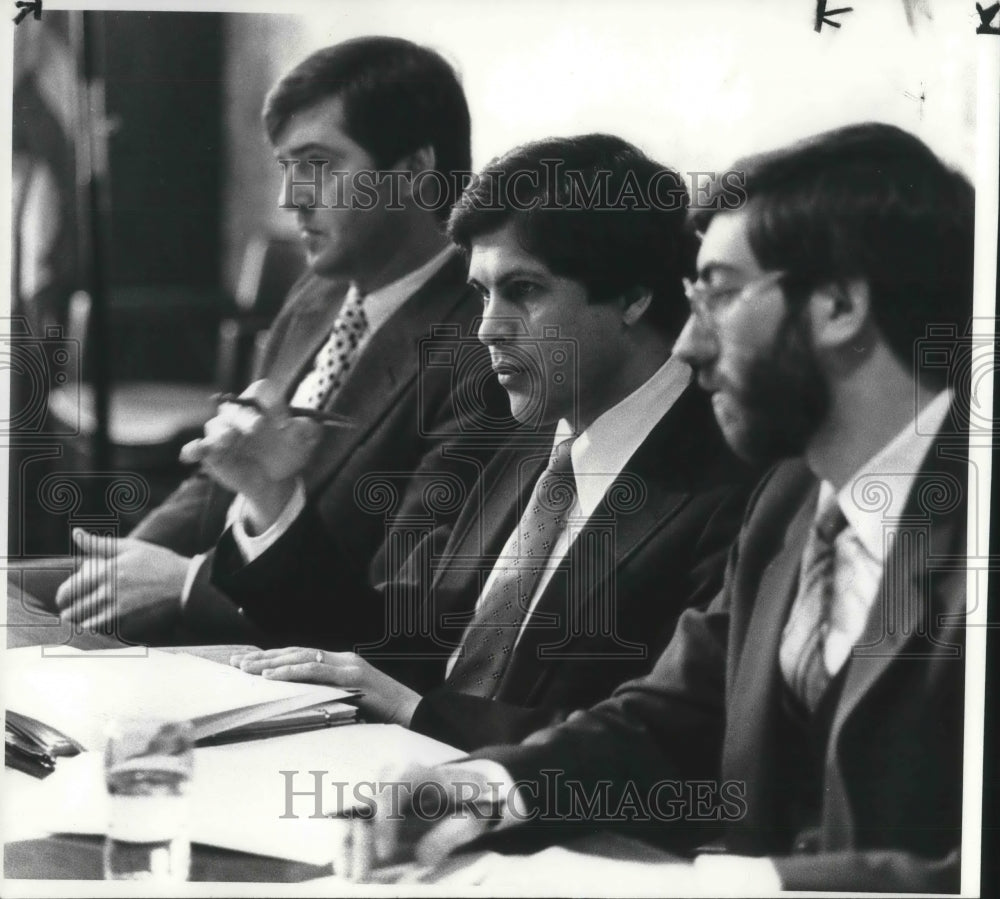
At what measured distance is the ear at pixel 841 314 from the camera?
99.4 inches

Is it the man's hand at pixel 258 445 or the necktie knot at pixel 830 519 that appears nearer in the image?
the necktie knot at pixel 830 519

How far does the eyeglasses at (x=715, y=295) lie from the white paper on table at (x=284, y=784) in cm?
100

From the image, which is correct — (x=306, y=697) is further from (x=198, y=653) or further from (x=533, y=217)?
(x=533, y=217)

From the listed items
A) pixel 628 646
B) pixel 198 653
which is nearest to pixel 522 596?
pixel 628 646

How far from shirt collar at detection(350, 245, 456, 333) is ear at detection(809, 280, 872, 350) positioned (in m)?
0.72

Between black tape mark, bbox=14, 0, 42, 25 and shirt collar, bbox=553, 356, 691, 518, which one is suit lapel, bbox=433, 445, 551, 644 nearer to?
shirt collar, bbox=553, 356, 691, 518

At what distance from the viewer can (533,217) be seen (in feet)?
8.52

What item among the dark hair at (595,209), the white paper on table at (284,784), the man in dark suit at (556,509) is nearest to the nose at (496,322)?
the man in dark suit at (556,509)

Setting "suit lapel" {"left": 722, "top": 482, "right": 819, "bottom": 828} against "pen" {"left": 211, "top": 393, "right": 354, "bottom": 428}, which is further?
"pen" {"left": 211, "top": 393, "right": 354, "bottom": 428}

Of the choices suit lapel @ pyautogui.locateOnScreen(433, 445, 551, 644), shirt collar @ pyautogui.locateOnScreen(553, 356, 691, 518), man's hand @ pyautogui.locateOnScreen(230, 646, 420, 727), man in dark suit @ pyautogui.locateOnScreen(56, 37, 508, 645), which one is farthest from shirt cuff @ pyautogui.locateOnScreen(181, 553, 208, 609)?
shirt collar @ pyautogui.locateOnScreen(553, 356, 691, 518)

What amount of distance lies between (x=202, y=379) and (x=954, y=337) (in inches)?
58.3

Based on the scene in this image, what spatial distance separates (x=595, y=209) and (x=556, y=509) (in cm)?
59

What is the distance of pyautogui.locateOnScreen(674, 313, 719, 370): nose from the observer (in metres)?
2.57

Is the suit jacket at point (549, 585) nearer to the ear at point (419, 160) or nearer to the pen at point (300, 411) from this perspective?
the pen at point (300, 411)
